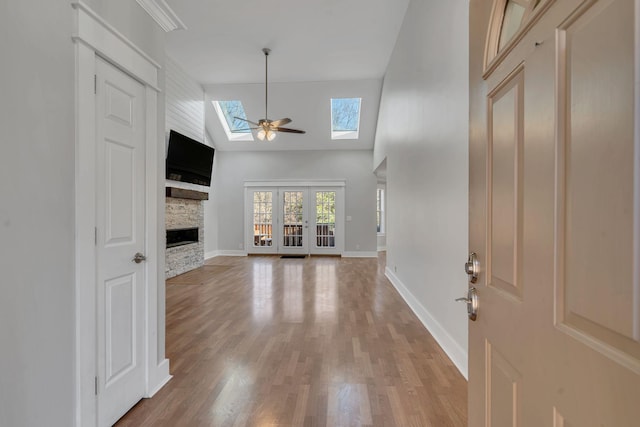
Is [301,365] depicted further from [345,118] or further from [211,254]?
[345,118]

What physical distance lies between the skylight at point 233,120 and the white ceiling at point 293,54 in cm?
17

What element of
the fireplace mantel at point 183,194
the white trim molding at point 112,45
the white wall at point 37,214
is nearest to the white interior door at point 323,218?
the fireplace mantel at point 183,194

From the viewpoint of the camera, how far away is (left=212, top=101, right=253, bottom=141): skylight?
8227 mm

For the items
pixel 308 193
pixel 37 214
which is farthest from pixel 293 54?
pixel 37 214

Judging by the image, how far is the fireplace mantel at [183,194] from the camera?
19.6 ft

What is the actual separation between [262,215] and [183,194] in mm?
3258

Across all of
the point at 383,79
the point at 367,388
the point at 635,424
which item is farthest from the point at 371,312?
the point at 383,79

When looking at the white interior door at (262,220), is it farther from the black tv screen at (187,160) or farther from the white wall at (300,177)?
the black tv screen at (187,160)

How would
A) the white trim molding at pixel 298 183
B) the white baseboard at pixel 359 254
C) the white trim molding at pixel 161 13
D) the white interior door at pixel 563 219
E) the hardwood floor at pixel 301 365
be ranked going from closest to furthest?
the white interior door at pixel 563 219 → the hardwood floor at pixel 301 365 → the white trim molding at pixel 161 13 → the white baseboard at pixel 359 254 → the white trim molding at pixel 298 183

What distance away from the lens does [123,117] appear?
1.96 meters

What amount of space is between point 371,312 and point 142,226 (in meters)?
2.88

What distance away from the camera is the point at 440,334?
3.00 metres

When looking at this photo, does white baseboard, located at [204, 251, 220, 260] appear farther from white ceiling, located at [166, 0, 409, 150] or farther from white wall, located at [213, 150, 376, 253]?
white ceiling, located at [166, 0, 409, 150]

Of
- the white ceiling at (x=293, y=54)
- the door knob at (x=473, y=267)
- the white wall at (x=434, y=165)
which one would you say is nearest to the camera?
the door knob at (x=473, y=267)
